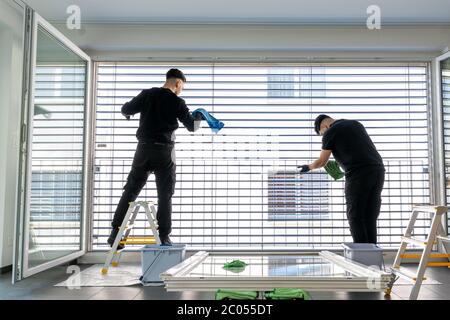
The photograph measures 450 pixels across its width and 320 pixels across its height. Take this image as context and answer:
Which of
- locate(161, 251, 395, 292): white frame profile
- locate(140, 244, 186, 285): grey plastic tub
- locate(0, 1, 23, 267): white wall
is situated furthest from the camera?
locate(0, 1, 23, 267): white wall

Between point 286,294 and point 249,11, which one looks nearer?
point 286,294

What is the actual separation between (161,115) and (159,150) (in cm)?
31

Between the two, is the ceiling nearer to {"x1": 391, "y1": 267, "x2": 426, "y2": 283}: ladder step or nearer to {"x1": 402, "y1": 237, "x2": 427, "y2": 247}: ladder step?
{"x1": 402, "y1": 237, "x2": 427, "y2": 247}: ladder step

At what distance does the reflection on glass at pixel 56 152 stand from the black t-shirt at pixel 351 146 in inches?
99.4

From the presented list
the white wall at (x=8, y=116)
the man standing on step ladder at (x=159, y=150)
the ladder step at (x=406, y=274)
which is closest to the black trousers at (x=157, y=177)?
the man standing on step ladder at (x=159, y=150)

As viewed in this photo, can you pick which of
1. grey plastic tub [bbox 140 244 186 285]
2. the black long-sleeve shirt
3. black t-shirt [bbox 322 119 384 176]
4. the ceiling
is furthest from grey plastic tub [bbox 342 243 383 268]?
the ceiling

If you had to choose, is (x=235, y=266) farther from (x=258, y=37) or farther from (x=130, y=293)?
(x=258, y=37)

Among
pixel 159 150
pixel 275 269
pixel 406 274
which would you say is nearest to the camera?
pixel 275 269

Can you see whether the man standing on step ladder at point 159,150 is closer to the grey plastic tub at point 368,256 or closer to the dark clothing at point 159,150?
the dark clothing at point 159,150

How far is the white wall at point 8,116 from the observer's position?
3.68 m

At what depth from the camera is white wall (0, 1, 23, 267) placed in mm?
3678

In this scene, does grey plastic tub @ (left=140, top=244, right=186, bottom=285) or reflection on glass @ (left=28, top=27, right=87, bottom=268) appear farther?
reflection on glass @ (left=28, top=27, right=87, bottom=268)

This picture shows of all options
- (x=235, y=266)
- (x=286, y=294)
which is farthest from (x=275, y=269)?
(x=286, y=294)

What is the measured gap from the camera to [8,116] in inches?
147
